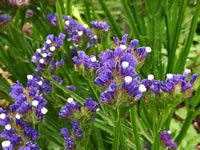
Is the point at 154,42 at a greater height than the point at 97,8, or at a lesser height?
greater

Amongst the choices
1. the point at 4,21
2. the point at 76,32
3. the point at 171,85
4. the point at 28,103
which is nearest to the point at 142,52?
the point at 171,85

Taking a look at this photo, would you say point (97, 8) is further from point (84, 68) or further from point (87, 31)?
point (84, 68)

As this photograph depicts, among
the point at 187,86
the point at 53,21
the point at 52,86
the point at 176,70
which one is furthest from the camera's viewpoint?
the point at 53,21

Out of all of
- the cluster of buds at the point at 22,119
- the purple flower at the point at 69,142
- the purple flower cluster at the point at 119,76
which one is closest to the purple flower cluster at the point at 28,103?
the cluster of buds at the point at 22,119

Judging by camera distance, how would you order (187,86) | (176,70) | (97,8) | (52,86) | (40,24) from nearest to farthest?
1. (187,86)
2. (52,86)
3. (176,70)
4. (40,24)
5. (97,8)

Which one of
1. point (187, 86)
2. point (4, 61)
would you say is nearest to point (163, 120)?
point (187, 86)

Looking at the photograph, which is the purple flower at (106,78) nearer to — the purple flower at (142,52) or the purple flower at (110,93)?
the purple flower at (110,93)

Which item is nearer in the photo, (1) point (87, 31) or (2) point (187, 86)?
(2) point (187, 86)
